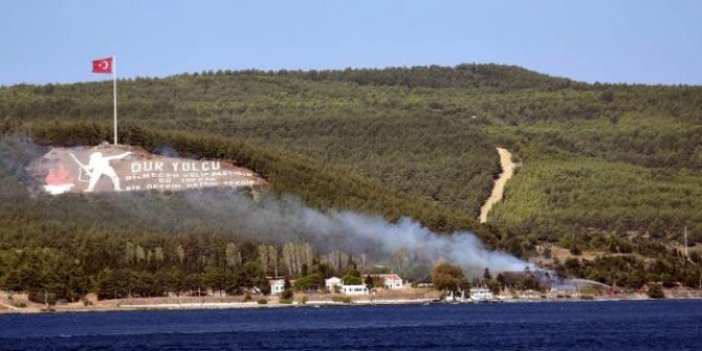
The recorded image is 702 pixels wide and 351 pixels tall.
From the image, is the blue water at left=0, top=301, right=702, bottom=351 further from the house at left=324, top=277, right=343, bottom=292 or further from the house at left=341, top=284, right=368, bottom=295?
the house at left=324, top=277, right=343, bottom=292

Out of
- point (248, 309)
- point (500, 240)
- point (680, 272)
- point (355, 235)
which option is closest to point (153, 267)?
point (248, 309)

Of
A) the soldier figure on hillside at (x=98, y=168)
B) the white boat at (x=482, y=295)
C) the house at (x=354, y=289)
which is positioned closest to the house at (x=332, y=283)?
the house at (x=354, y=289)

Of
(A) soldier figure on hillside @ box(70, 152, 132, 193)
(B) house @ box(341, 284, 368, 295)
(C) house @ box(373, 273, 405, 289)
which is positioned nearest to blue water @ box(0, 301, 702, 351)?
(B) house @ box(341, 284, 368, 295)

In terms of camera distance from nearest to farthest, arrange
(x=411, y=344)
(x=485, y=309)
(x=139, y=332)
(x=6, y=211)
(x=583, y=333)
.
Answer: (x=411, y=344) → (x=583, y=333) → (x=139, y=332) → (x=485, y=309) → (x=6, y=211)

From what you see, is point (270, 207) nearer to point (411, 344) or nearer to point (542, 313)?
point (542, 313)

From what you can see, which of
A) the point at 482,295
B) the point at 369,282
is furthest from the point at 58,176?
the point at 482,295

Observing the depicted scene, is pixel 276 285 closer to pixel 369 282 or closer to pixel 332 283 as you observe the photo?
pixel 332 283
